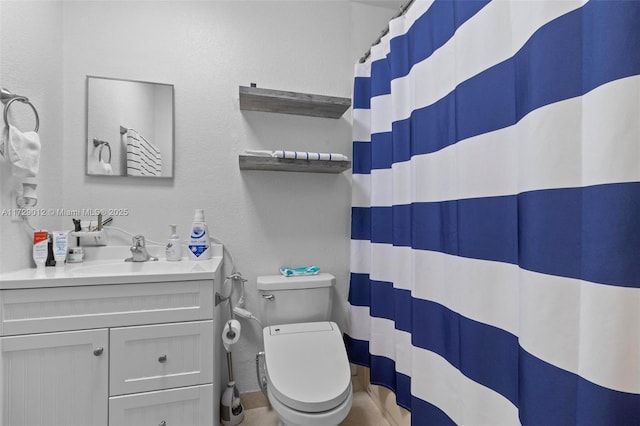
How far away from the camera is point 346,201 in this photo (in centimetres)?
187

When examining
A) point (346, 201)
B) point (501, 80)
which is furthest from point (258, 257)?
point (501, 80)

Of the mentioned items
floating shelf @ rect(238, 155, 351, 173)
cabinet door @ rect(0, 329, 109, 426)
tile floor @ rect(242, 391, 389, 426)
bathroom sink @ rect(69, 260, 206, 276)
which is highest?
floating shelf @ rect(238, 155, 351, 173)

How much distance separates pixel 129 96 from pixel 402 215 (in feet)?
5.06

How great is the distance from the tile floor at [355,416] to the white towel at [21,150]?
1.55m

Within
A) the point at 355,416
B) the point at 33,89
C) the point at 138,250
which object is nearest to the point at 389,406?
the point at 355,416

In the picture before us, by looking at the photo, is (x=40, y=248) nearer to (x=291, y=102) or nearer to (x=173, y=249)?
(x=173, y=249)

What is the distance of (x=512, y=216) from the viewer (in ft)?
Answer: 2.40

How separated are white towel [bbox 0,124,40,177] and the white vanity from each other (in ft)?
1.33

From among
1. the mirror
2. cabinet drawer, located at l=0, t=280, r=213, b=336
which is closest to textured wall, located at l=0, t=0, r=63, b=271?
the mirror

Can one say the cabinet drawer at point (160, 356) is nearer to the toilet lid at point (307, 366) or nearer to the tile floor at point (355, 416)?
the toilet lid at point (307, 366)

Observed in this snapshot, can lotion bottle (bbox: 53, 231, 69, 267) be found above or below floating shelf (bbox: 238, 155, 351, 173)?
below

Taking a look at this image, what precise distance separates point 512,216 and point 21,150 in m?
1.69

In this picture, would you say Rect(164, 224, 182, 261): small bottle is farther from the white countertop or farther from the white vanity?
the white vanity

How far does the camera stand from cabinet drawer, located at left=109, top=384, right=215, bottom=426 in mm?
1084
